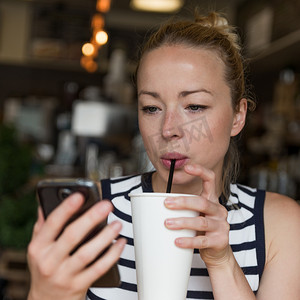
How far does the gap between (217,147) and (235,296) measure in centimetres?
41

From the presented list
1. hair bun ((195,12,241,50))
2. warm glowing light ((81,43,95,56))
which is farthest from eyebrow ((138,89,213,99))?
warm glowing light ((81,43,95,56))

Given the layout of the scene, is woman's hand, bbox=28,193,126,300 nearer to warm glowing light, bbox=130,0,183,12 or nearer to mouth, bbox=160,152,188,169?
mouth, bbox=160,152,188,169

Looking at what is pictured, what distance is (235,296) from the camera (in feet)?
3.04

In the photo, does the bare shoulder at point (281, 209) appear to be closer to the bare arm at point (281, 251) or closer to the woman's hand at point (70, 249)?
the bare arm at point (281, 251)

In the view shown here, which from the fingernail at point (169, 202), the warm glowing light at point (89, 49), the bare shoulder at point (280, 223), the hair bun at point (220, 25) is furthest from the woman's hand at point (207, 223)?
the warm glowing light at point (89, 49)

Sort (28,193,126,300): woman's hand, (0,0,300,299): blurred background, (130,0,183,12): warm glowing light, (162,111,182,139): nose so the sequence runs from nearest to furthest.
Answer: (28,193,126,300): woman's hand, (162,111,182,139): nose, (0,0,300,299): blurred background, (130,0,183,12): warm glowing light

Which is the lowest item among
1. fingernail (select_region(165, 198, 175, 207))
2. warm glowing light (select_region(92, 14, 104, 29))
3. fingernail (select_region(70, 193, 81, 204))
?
fingernail (select_region(165, 198, 175, 207))

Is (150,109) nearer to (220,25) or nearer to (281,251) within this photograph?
(220,25)

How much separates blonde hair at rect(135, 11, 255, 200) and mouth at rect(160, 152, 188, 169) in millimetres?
236

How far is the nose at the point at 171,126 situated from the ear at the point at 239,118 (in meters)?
0.24

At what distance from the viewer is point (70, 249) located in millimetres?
649

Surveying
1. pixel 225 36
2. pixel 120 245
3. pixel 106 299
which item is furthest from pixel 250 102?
pixel 120 245

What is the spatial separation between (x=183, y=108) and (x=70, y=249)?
0.58 meters

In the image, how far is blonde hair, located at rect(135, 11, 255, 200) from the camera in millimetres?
1269
